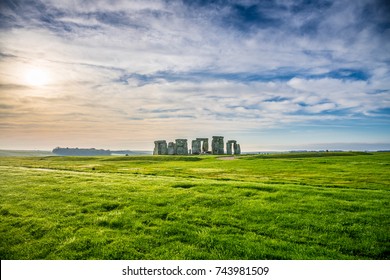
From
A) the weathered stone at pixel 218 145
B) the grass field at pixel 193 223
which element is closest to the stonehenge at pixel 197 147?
the weathered stone at pixel 218 145

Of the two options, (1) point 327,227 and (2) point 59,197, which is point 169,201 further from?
(1) point 327,227

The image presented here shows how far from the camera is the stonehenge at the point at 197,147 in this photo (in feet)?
352

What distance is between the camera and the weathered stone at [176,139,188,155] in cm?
10900

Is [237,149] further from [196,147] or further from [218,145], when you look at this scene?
[196,147]

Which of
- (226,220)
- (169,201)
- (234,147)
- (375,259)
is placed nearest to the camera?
(375,259)

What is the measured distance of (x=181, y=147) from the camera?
10925 cm

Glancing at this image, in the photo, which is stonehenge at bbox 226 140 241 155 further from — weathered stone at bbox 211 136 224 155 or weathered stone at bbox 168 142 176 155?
weathered stone at bbox 168 142 176 155

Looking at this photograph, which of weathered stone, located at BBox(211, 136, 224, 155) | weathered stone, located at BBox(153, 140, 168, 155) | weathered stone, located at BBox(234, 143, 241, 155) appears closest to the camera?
weathered stone, located at BBox(234, 143, 241, 155)

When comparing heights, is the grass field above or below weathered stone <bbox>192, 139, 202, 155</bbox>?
below

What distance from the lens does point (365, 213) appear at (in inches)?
577

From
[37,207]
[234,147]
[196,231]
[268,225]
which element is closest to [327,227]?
[268,225]

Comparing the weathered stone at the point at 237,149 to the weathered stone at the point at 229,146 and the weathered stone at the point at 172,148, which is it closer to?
the weathered stone at the point at 229,146

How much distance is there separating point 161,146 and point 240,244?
102677 millimetres

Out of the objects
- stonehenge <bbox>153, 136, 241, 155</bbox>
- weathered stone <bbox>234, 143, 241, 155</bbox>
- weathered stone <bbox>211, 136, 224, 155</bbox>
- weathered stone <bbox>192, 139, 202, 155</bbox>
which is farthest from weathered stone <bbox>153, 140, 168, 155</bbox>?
weathered stone <bbox>234, 143, 241, 155</bbox>
